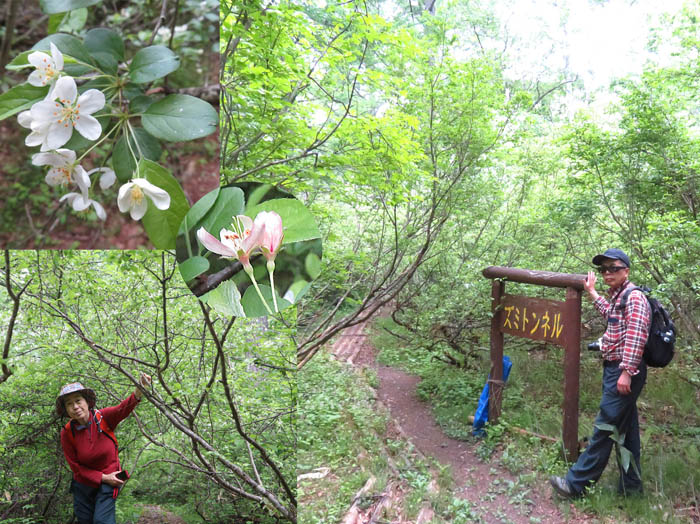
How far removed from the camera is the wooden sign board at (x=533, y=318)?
1.71 metres

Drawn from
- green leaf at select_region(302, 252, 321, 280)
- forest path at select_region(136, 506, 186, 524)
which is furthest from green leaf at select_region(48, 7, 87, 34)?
forest path at select_region(136, 506, 186, 524)

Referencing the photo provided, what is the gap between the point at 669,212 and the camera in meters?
1.72

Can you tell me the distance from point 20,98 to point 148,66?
18cm

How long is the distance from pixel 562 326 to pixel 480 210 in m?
0.51

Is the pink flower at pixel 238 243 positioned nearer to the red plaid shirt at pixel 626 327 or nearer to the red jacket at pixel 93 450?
the red jacket at pixel 93 450

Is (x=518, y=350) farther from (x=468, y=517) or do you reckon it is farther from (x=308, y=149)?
(x=308, y=149)

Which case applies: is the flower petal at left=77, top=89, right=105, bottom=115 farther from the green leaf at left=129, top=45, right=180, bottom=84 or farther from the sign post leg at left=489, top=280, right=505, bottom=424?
the sign post leg at left=489, top=280, right=505, bottom=424

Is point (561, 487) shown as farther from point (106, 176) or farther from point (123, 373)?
point (106, 176)

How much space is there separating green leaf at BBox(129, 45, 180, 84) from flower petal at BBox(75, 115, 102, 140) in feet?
0.39

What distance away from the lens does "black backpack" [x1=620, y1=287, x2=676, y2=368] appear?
5.16ft

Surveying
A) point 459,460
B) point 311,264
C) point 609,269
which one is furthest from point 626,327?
point 311,264

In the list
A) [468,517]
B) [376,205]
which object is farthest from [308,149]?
[468,517]

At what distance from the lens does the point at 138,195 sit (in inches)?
28.3

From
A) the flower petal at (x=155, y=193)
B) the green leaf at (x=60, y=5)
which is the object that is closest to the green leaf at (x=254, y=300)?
the flower petal at (x=155, y=193)
